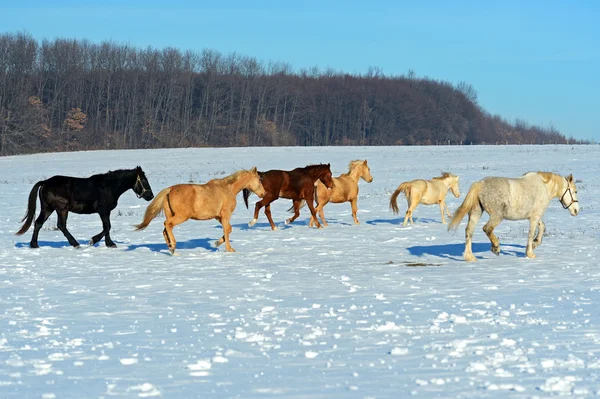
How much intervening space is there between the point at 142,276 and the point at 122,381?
515cm

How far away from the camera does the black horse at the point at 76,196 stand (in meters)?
12.8

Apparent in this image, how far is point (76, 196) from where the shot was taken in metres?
12.9

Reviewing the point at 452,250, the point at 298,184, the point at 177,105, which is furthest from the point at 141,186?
the point at 177,105

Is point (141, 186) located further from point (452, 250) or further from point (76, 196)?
point (452, 250)

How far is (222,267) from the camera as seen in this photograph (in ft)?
35.8

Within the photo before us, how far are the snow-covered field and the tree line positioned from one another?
5912 centimetres

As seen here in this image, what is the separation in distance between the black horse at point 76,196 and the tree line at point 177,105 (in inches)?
2250

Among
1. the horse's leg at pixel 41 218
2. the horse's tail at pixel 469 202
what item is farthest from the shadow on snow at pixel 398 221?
the horse's leg at pixel 41 218

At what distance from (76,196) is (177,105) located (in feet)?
287

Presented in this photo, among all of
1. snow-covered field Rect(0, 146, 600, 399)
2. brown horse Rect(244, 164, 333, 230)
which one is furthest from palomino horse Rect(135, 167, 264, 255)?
brown horse Rect(244, 164, 333, 230)

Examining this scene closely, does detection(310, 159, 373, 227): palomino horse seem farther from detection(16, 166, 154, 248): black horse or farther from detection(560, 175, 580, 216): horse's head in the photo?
detection(560, 175, 580, 216): horse's head

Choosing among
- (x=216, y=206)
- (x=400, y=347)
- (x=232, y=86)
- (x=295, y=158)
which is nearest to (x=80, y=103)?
(x=232, y=86)

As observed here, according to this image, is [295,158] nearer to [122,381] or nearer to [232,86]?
[122,381]

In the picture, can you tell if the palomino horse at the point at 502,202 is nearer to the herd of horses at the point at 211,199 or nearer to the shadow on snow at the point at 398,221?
the herd of horses at the point at 211,199
